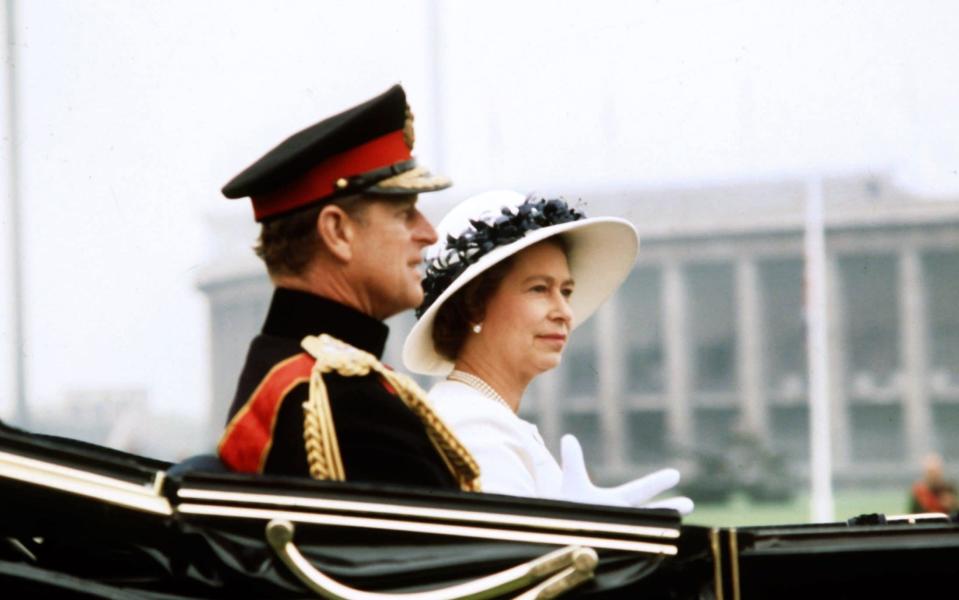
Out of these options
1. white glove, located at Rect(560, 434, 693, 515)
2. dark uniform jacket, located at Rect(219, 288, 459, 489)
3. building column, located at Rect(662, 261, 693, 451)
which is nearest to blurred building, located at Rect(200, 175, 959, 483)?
building column, located at Rect(662, 261, 693, 451)

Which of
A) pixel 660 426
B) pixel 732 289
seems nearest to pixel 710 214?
pixel 732 289

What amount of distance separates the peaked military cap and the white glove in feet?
1.85

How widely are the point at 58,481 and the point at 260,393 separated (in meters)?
0.33

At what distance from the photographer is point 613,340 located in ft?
101

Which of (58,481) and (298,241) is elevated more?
(298,241)

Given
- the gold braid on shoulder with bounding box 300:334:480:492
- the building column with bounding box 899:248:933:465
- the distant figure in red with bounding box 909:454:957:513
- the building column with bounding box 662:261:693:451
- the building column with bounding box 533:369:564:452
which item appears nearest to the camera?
the gold braid on shoulder with bounding box 300:334:480:492

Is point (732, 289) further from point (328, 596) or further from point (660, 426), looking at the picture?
point (328, 596)

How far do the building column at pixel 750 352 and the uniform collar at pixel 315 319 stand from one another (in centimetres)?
2848

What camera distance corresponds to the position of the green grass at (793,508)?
27.0m

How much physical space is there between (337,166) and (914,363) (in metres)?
30.8

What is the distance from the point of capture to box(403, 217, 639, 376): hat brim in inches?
111

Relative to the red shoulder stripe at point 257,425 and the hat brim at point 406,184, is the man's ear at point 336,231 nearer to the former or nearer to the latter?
the hat brim at point 406,184

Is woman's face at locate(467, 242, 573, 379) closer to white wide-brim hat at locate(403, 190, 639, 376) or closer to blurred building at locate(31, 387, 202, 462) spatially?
white wide-brim hat at locate(403, 190, 639, 376)

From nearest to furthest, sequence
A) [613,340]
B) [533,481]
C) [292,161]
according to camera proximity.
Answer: [292,161] < [533,481] < [613,340]
